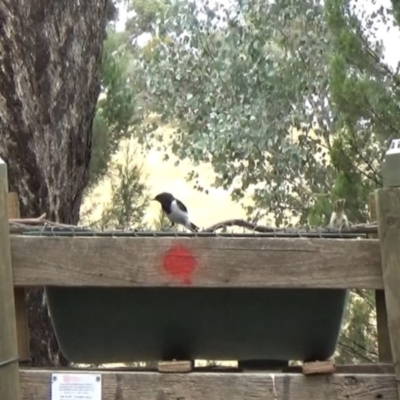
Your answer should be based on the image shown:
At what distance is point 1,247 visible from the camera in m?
1.16

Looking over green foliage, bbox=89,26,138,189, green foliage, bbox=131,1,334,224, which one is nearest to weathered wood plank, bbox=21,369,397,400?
green foliage, bbox=89,26,138,189

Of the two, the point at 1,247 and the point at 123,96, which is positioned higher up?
the point at 123,96

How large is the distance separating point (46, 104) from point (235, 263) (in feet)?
3.64

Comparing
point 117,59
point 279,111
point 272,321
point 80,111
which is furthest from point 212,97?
point 272,321

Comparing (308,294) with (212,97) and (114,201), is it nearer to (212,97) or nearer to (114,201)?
(114,201)

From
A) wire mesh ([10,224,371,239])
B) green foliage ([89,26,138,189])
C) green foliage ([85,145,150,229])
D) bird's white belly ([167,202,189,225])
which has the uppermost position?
green foliage ([89,26,138,189])

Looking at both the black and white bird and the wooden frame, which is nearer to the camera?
the wooden frame

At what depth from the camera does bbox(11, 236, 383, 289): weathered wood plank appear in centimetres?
114

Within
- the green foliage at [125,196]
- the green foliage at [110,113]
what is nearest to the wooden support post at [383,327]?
the green foliage at [110,113]

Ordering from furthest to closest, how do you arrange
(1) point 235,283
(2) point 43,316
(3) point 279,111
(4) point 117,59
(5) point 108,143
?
(3) point 279,111 < (4) point 117,59 < (5) point 108,143 < (2) point 43,316 < (1) point 235,283

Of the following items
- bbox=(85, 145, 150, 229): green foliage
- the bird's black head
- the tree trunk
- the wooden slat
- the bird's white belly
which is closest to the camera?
the wooden slat

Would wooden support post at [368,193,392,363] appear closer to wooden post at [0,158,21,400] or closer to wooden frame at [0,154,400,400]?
wooden frame at [0,154,400,400]

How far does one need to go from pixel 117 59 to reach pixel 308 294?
329cm

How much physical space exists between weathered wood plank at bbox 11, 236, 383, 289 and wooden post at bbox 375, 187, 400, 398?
14 mm
